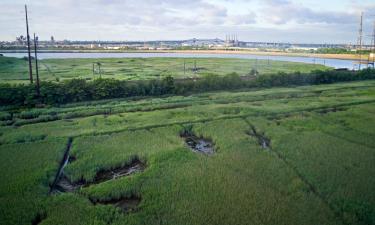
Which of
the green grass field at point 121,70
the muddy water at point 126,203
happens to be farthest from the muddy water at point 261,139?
the green grass field at point 121,70

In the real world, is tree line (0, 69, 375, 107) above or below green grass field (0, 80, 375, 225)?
above

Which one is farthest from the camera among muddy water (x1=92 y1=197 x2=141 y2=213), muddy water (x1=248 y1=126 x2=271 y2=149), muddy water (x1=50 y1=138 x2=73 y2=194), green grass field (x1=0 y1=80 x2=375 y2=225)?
muddy water (x1=248 y1=126 x2=271 y2=149)

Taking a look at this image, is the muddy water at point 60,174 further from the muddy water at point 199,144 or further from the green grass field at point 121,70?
the green grass field at point 121,70

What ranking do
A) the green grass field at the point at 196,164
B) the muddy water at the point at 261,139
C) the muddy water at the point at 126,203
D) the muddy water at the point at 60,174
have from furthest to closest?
1. the muddy water at the point at 261,139
2. the muddy water at the point at 60,174
3. the muddy water at the point at 126,203
4. the green grass field at the point at 196,164

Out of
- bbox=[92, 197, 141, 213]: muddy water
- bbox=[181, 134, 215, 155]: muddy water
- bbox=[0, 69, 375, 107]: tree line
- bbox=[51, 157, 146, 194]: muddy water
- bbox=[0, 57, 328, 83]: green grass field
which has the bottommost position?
bbox=[92, 197, 141, 213]: muddy water

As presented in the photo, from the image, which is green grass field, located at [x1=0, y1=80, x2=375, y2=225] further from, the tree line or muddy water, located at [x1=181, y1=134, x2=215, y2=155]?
the tree line

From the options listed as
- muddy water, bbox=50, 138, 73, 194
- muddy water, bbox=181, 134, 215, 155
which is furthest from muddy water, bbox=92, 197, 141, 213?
muddy water, bbox=181, 134, 215, 155

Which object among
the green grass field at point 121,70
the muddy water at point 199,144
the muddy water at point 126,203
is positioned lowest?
the muddy water at point 126,203
